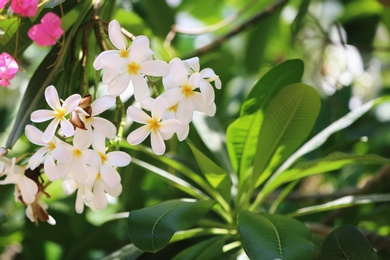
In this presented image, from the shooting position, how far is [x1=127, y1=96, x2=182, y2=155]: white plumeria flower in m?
0.76

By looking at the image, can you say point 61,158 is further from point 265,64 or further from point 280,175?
point 265,64

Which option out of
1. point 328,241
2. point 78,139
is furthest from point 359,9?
point 78,139

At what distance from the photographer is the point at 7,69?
2.64 ft

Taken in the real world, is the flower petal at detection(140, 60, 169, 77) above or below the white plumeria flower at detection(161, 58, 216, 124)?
above

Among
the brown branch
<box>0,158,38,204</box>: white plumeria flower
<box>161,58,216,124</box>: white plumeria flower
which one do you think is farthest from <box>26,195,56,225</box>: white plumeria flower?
the brown branch

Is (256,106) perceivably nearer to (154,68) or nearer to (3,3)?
(154,68)

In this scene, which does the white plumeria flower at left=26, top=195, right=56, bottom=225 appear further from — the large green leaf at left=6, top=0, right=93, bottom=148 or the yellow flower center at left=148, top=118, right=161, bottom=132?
the yellow flower center at left=148, top=118, right=161, bottom=132

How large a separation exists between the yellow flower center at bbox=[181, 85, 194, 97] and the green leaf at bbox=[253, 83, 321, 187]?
0.74 ft

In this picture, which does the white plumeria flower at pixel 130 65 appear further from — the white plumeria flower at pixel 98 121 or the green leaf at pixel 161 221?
the green leaf at pixel 161 221

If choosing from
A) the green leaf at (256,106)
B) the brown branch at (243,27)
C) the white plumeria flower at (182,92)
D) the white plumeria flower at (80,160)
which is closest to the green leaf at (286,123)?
the green leaf at (256,106)

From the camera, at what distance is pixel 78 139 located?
2.45ft

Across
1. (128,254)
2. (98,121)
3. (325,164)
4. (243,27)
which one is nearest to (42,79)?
(98,121)

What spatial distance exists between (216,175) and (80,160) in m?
0.28

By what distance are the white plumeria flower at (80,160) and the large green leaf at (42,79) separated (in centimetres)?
12
